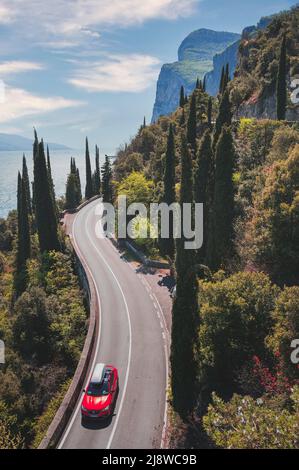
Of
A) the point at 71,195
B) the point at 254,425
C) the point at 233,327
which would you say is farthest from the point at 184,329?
the point at 71,195

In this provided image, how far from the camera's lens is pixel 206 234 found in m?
33.1

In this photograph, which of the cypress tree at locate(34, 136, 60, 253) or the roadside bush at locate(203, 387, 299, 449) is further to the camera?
the cypress tree at locate(34, 136, 60, 253)

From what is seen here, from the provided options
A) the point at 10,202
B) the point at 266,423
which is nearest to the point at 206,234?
the point at 266,423

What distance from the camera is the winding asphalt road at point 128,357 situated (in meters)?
19.8

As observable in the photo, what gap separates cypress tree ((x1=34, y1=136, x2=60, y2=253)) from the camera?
48375mm

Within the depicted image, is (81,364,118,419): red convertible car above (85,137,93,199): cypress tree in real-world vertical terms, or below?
below

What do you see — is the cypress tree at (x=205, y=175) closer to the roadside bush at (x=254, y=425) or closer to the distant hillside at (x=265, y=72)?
the distant hillside at (x=265, y=72)

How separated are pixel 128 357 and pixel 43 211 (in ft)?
89.7

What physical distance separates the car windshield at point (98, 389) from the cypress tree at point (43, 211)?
28.7 metres

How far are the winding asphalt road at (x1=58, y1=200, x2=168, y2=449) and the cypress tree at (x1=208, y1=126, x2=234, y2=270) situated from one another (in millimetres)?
7067

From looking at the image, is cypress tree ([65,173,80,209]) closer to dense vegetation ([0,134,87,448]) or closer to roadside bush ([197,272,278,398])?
dense vegetation ([0,134,87,448])

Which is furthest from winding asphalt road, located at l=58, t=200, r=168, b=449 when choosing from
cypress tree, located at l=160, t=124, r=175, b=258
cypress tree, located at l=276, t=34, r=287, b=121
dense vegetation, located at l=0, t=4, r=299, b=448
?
cypress tree, located at l=276, t=34, r=287, b=121

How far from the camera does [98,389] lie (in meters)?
21.7

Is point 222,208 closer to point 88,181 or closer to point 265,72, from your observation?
point 265,72
